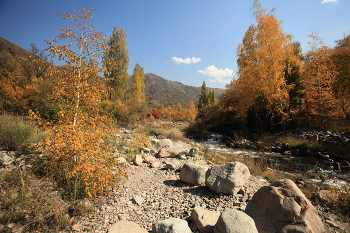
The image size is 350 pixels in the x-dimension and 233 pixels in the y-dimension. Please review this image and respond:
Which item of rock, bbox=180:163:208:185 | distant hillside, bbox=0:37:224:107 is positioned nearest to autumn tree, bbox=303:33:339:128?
rock, bbox=180:163:208:185

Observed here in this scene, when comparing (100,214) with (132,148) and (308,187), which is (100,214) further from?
(308,187)

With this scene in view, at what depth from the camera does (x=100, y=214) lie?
290 centimetres

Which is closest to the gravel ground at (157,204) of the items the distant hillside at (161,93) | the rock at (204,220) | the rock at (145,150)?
the rock at (204,220)

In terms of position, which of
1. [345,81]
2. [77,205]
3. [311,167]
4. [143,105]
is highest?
[345,81]

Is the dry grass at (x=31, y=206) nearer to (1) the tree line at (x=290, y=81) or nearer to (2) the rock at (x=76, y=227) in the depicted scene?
(2) the rock at (x=76, y=227)

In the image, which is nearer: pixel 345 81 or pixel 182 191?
pixel 182 191

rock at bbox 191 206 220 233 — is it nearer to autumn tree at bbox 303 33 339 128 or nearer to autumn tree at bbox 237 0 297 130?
autumn tree at bbox 237 0 297 130

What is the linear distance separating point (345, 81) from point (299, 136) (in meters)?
5.00

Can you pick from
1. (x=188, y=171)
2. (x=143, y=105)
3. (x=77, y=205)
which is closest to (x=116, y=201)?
(x=77, y=205)

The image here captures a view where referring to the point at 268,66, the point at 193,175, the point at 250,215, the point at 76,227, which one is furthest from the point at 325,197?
the point at 268,66

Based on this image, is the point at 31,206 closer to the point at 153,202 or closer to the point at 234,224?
the point at 153,202

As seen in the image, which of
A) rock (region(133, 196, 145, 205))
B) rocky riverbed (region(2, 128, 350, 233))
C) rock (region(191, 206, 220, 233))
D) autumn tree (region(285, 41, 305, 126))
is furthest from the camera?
autumn tree (region(285, 41, 305, 126))

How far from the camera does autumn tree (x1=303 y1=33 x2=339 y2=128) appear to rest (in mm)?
11578

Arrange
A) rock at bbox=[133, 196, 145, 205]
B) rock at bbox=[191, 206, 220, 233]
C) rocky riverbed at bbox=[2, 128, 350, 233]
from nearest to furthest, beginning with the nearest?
rock at bbox=[191, 206, 220, 233] < rocky riverbed at bbox=[2, 128, 350, 233] < rock at bbox=[133, 196, 145, 205]
